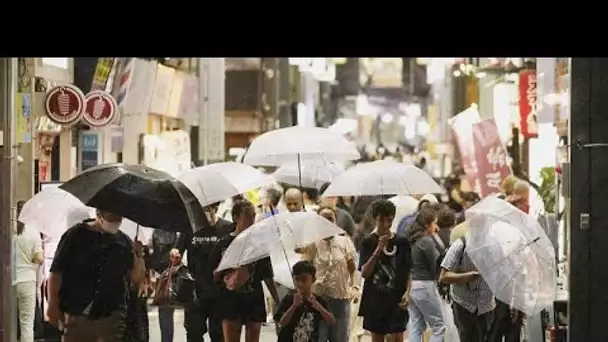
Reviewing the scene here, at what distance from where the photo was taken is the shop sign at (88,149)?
13.4m

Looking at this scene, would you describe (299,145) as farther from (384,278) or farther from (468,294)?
(468,294)

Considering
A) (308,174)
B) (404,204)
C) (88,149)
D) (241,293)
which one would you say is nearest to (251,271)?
(241,293)

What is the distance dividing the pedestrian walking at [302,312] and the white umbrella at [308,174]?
3403mm

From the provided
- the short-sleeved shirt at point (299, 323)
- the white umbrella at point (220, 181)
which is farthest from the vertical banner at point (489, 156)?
the short-sleeved shirt at point (299, 323)

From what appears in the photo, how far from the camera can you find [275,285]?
1201 centimetres

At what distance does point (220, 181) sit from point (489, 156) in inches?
240

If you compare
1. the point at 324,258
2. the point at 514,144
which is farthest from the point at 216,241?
the point at 514,144

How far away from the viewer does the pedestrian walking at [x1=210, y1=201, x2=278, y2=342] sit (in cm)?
1141

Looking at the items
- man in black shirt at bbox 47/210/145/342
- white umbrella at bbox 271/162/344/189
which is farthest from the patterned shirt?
white umbrella at bbox 271/162/344/189

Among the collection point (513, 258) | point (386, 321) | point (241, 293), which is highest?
point (513, 258)
